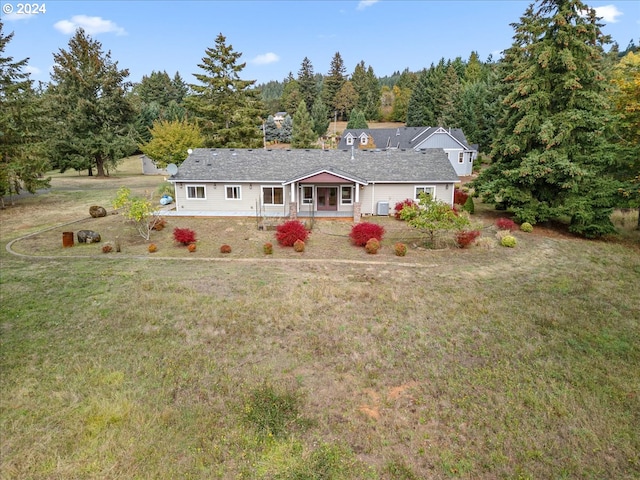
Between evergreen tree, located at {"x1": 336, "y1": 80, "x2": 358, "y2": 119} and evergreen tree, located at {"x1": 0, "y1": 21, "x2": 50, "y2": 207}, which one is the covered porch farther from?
evergreen tree, located at {"x1": 336, "y1": 80, "x2": 358, "y2": 119}

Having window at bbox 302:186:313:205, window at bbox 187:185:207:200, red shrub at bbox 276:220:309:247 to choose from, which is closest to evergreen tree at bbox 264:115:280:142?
window at bbox 187:185:207:200

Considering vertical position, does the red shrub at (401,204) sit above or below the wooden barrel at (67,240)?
above

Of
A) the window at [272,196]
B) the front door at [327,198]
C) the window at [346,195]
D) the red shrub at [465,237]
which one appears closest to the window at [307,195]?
the front door at [327,198]

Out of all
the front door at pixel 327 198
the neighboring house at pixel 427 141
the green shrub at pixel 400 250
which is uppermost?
the neighboring house at pixel 427 141

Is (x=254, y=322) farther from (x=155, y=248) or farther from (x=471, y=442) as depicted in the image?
(x=155, y=248)

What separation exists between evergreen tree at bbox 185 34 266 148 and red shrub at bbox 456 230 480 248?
30006 mm

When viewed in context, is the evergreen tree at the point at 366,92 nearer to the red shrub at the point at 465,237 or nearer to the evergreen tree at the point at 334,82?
the evergreen tree at the point at 334,82

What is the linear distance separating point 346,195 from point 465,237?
32.4 ft

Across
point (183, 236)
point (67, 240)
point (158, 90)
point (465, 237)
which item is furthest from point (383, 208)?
point (158, 90)

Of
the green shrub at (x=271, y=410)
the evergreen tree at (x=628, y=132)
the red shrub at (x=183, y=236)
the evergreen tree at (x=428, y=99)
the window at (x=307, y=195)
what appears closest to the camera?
the green shrub at (x=271, y=410)

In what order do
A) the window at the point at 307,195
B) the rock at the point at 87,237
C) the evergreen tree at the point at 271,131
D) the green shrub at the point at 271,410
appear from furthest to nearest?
the evergreen tree at the point at 271,131 → the window at the point at 307,195 → the rock at the point at 87,237 → the green shrub at the point at 271,410

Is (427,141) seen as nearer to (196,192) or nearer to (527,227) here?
(527,227)

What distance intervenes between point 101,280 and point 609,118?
2676 centimetres

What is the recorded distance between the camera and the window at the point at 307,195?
2724 cm
